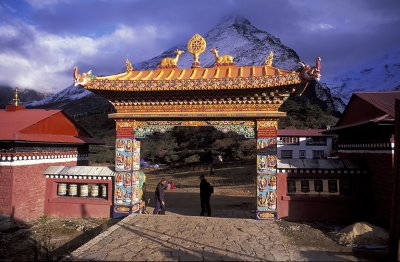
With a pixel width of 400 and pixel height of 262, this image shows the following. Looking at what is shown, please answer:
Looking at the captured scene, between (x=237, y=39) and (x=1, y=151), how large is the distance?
115 metres

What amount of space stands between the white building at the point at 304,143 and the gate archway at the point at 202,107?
29573 mm

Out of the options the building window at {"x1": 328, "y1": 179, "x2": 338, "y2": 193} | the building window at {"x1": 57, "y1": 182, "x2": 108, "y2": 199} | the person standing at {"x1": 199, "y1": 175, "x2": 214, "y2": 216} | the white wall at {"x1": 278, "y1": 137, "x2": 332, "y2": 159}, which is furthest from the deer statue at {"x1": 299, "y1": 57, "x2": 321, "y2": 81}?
the white wall at {"x1": 278, "y1": 137, "x2": 332, "y2": 159}

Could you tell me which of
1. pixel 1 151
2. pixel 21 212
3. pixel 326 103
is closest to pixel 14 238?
pixel 21 212

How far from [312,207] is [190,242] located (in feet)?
16.1

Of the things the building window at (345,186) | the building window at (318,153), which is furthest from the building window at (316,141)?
the building window at (345,186)

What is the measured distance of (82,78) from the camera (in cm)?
1141

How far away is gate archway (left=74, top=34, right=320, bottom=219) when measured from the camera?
10.9 meters

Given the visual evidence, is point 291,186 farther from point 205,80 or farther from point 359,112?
point 205,80

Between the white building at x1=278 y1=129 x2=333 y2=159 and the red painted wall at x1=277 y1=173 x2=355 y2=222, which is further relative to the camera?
the white building at x1=278 y1=129 x2=333 y2=159

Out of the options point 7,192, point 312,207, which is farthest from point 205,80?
point 7,192

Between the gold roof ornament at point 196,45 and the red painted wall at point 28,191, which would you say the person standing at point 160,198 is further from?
the gold roof ornament at point 196,45

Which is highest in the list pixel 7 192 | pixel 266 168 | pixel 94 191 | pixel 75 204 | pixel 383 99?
pixel 383 99

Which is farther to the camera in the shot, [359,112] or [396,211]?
[359,112]

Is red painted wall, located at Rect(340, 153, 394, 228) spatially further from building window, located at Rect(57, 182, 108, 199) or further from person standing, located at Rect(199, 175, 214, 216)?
building window, located at Rect(57, 182, 108, 199)
